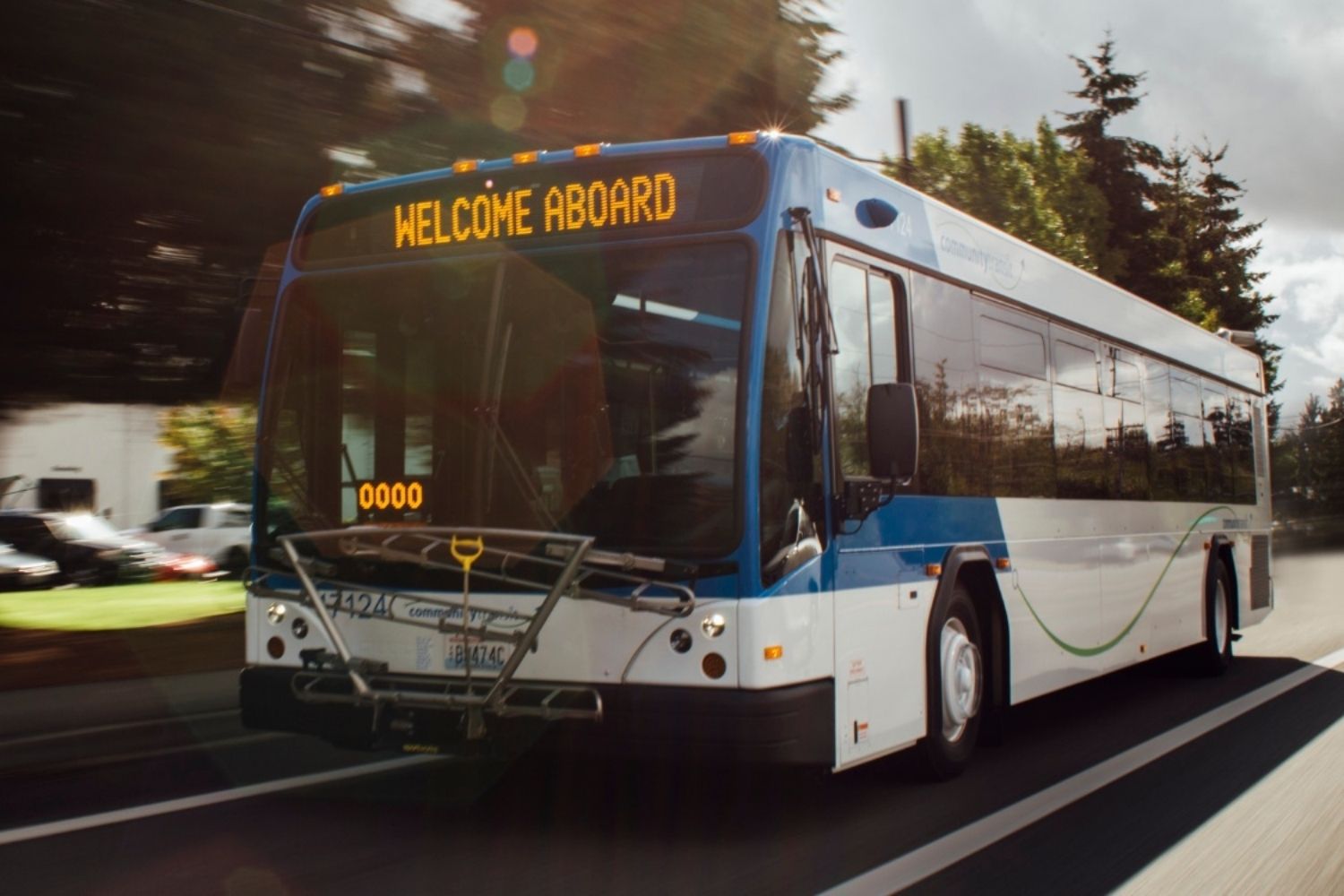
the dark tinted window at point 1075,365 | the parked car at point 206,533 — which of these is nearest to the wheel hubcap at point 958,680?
the dark tinted window at point 1075,365

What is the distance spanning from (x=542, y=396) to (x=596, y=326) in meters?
0.37

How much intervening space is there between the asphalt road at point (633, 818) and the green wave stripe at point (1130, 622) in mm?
530

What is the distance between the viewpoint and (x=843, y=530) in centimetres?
652

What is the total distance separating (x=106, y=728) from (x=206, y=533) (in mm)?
24781

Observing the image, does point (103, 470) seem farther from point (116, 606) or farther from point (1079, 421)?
point (1079, 421)

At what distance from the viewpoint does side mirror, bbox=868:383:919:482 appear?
20.4 ft

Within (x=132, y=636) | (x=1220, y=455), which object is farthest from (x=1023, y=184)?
(x=132, y=636)

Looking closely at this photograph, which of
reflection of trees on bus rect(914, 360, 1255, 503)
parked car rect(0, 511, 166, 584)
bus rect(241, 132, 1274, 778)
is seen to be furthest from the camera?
parked car rect(0, 511, 166, 584)

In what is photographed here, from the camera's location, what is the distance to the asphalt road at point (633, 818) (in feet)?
18.7

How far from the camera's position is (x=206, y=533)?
32844 mm

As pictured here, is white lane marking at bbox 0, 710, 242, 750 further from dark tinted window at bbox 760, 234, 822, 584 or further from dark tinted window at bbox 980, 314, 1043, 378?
dark tinted window at bbox 980, 314, 1043, 378

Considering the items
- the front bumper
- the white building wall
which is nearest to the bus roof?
the front bumper

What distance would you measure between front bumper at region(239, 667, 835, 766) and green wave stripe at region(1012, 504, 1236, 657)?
2910 mm

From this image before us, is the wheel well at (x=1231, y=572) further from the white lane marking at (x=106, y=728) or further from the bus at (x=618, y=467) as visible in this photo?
the white lane marking at (x=106, y=728)
